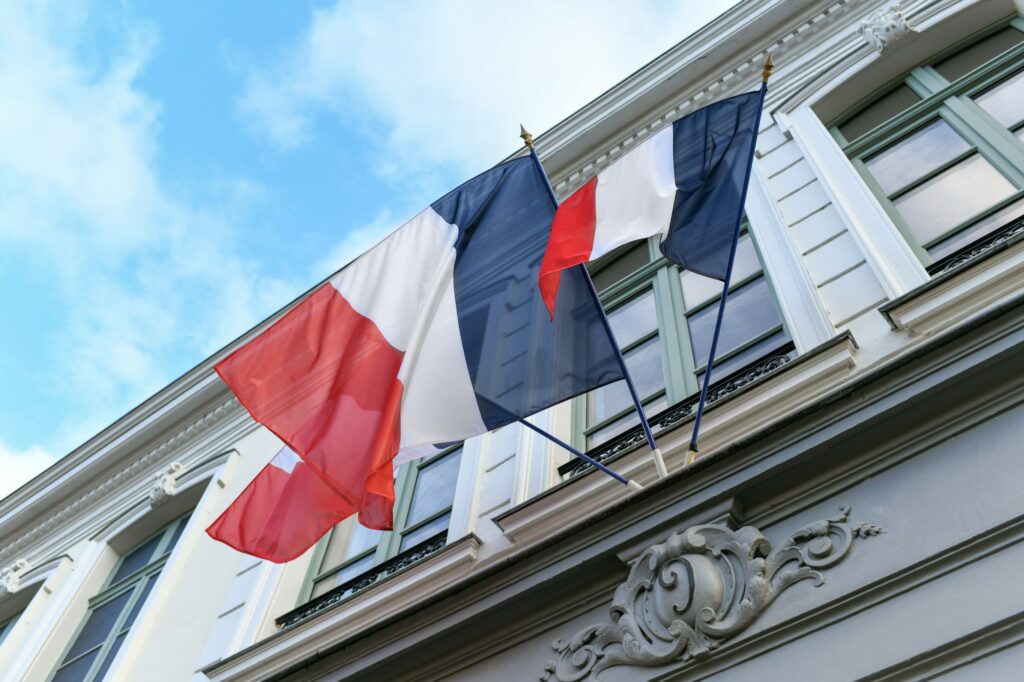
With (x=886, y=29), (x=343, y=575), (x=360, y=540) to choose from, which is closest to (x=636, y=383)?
(x=360, y=540)

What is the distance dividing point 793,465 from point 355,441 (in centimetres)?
248

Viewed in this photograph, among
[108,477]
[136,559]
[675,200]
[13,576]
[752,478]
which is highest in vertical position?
[108,477]

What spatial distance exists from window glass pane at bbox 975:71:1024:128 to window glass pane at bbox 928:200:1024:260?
1.11 m

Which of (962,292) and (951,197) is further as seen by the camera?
(951,197)

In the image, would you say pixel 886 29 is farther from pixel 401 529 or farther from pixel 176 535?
pixel 176 535

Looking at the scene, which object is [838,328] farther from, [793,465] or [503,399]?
[503,399]

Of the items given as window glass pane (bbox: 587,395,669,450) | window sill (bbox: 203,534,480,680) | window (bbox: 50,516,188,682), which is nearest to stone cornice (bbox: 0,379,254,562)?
window (bbox: 50,516,188,682)

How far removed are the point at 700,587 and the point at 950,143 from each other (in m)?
4.35

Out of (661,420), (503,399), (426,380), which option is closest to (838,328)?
(661,420)

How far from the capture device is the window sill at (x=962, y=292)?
4.91 m

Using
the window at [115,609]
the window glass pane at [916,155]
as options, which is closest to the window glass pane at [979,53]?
the window glass pane at [916,155]

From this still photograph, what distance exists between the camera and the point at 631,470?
5648 mm

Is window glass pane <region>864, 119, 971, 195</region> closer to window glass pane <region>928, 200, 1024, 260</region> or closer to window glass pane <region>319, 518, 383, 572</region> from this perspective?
window glass pane <region>928, 200, 1024, 260</region>

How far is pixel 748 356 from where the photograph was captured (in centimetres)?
624
